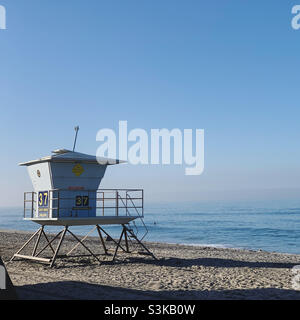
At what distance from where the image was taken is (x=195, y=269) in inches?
630

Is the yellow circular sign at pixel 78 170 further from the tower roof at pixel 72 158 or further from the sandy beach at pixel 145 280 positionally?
the sandy beach at pixel 145 280

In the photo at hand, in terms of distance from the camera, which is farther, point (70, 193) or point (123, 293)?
point (70, 193)

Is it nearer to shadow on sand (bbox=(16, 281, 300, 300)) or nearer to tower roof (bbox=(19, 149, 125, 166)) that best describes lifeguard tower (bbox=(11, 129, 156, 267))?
tower roof (bbox=(19, 149, 125, 166))

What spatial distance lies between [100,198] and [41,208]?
8.41ft

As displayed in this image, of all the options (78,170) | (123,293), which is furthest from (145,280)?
(78,170)

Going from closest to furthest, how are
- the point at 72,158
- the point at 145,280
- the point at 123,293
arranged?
1. the point at 123,293
2. the point at 145,280
3. the point at 72,158

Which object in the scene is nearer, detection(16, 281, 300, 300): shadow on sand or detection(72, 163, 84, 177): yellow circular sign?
detection(16, 281, 300, 300): shadow on sand

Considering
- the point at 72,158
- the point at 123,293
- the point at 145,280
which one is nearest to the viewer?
the point at 123,293

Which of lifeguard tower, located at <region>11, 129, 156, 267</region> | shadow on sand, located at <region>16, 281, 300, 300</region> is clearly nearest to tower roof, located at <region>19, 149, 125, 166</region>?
lifeguard tower, located at <region>11, 129, 156, 267</region>

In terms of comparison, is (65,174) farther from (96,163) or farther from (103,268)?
(103,268)

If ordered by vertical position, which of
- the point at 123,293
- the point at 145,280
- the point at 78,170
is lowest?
the point at 145,280

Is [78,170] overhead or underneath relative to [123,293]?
overhead

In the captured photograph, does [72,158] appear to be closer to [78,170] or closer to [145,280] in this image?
[78,170]
